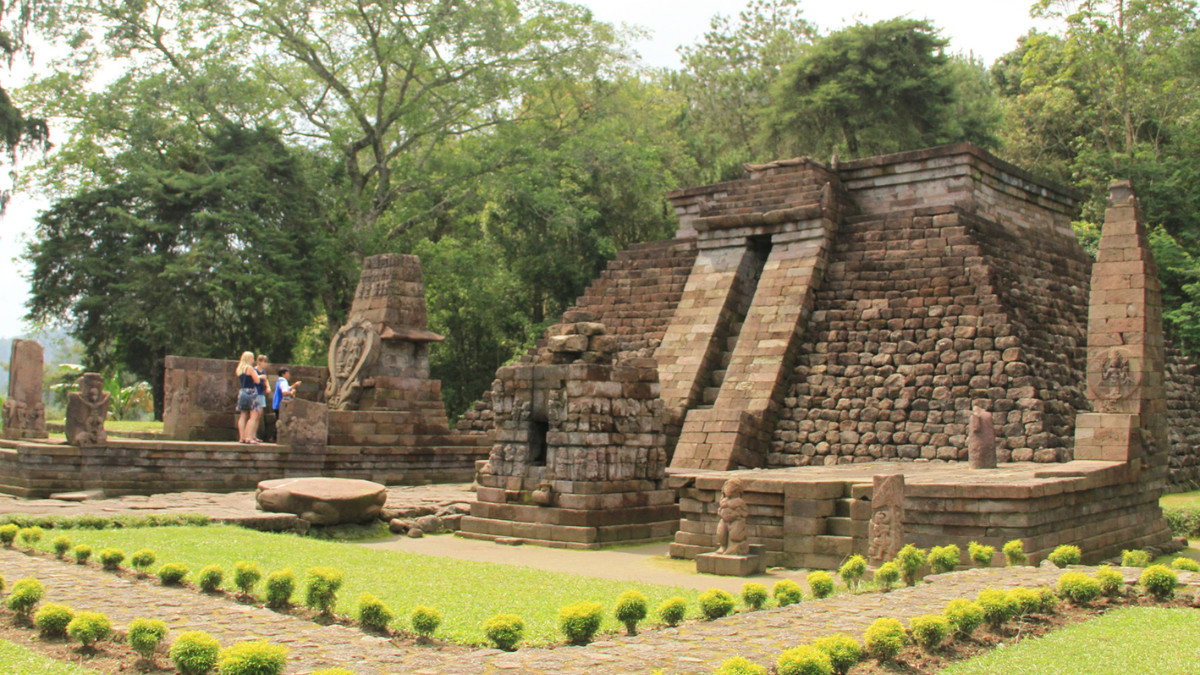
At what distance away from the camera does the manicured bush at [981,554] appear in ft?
27.9

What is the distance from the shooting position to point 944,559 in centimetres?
832

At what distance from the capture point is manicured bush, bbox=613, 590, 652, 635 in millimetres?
6086

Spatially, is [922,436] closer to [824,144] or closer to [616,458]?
[616,458]

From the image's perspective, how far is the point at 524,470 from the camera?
39.4ft

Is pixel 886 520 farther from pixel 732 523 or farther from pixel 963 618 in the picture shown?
pixel 963 618

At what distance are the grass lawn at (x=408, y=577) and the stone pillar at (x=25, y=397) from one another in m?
6.32

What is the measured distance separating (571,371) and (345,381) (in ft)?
20.4

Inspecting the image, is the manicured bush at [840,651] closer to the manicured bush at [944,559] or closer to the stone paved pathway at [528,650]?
the stone paved pathway at [528,650]

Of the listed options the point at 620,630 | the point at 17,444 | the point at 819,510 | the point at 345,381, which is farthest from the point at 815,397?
the point at 17,444

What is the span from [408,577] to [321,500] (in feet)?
11.7

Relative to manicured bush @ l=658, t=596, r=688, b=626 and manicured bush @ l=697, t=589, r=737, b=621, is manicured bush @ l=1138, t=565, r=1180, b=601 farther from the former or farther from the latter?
manicured bush @ l=658, t=596, r=688, b=626

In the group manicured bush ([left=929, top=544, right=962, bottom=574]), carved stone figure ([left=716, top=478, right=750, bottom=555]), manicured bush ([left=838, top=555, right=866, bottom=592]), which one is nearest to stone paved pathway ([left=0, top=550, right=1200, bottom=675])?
manicured bush ([left=838, top=555, right=866, bottom=592])

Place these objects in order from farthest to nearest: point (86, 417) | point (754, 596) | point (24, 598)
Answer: point (86, 417)
point (754, 596)
point (24, 598)

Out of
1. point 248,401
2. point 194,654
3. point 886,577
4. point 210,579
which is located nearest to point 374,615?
point 194,654
